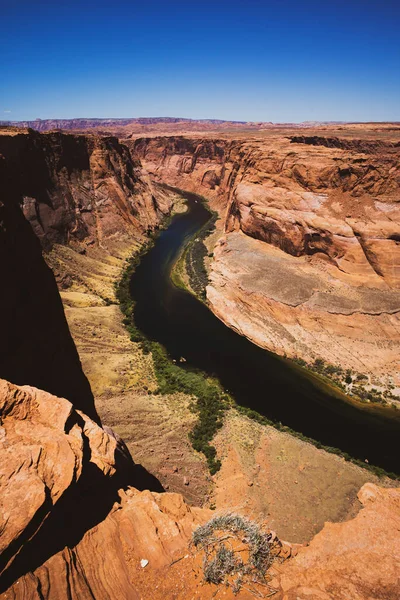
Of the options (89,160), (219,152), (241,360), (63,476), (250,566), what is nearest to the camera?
(63,476)

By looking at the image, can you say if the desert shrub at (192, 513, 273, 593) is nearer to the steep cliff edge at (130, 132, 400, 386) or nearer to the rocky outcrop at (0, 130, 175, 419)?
the rocky outcrop at (0, 130, 175, 419)

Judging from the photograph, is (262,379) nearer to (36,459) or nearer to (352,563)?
(352,563)

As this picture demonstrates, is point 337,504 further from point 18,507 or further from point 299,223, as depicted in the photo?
point 299,223

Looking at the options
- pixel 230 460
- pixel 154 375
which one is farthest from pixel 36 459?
pixel 154 375

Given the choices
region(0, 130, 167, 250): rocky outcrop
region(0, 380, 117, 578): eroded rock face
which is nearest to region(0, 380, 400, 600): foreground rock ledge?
region(0, 380, 117, 578): eroded rock face

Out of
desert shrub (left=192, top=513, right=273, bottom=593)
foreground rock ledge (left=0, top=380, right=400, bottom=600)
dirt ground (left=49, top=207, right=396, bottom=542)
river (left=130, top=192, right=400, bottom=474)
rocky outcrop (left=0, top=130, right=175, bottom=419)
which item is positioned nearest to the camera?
foreground rock ledge (left=0, top=380, right=400, bottom=600)

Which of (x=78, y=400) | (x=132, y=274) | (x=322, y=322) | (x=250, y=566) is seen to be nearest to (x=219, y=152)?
(x=132, y=274)
